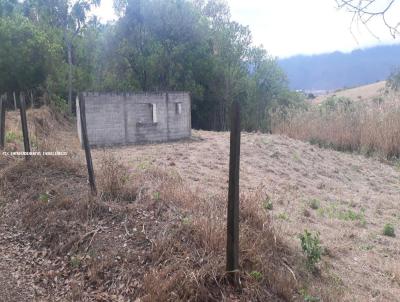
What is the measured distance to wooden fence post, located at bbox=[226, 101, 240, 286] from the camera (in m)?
2.69

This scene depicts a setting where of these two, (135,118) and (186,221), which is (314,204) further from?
(135,118)

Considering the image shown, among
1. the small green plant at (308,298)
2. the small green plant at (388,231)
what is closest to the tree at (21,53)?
the small green plant at (388,231)

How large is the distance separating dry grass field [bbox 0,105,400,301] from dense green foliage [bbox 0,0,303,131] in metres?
13.4

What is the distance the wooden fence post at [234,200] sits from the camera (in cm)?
269

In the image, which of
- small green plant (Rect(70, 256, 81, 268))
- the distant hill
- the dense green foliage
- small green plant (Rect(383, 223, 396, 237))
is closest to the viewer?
small green plant (Rect(70, 256, 81, 268))

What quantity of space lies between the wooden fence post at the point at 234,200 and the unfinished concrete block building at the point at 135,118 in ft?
26.2

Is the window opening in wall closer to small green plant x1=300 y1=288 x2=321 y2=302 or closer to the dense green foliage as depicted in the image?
the dense green foliage

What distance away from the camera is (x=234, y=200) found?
2783mm

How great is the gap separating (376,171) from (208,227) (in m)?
7.80

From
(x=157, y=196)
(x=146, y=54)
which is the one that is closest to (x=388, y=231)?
(x=157, y=196)

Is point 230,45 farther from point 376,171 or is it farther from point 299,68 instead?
point 299,68

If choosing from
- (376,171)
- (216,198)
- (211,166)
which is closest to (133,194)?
(216,198)

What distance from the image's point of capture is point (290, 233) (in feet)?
13.9

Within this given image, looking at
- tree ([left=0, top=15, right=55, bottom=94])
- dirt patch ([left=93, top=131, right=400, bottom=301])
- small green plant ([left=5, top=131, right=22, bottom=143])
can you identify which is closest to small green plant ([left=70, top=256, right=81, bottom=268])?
dirt patch ([left=93, top=131, right=400, bottom=301])
